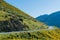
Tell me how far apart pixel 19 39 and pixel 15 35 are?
270 centimetres

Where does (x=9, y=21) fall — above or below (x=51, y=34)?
above

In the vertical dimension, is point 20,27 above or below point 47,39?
above

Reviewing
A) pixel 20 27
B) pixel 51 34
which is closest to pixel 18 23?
pixel 20 27

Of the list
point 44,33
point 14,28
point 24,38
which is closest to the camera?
point 24,38

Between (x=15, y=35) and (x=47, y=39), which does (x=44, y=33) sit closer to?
(x=47, y=39)

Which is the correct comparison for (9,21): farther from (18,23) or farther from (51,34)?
(51,34)

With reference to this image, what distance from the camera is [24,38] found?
3550 centimetres

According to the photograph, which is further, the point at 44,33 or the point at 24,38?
the point at 44,33

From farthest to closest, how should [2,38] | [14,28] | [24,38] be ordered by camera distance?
1. [14,28]
2. [24,38]
3. [2,38]

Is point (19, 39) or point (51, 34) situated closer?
point (19, 39)

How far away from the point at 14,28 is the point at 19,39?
17.3m

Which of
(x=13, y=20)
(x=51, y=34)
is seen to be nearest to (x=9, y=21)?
(x=13, y=20)

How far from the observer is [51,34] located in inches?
1655

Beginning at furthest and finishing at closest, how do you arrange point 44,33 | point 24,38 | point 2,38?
point 44,33, point 24,38, point 2,38
